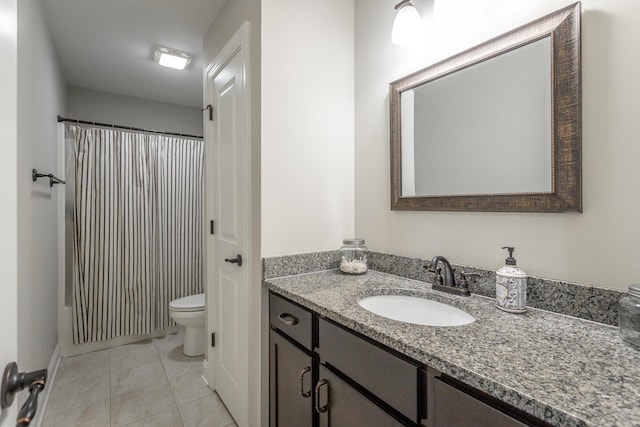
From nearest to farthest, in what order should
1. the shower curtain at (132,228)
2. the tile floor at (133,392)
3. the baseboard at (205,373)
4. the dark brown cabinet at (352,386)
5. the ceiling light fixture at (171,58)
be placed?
1. the dark brown cabinet at (352,386)
2. the tile floor at (133,392)
3. the baseboard at (205,373)
4. the ceiling light fixture at (171,58)
5. the shower curtain at (132,228)

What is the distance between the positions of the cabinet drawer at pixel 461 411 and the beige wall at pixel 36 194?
1.81 metres

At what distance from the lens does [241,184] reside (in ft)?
5.41

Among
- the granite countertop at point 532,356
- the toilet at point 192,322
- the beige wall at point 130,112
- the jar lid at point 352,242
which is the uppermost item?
the beige wall at point 130,112

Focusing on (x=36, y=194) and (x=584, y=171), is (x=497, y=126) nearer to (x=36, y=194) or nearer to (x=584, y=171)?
(x=584, y=171)

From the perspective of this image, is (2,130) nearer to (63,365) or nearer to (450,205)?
(450,205)

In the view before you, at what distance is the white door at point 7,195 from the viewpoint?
20.4 inches

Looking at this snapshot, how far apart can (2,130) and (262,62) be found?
3.66 ft

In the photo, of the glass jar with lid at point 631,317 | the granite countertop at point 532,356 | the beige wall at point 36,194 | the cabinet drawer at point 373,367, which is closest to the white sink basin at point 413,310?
the granite countertop at point 532,356

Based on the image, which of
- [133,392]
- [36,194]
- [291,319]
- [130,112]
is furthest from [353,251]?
[130,112]

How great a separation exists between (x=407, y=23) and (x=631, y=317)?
4.26ft

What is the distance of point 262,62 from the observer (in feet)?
4.74

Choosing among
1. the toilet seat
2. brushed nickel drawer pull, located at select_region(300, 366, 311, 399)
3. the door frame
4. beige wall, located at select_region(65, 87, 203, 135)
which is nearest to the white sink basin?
brushed nickel drawer pull, located at select_region(300, 366, 311, 399)

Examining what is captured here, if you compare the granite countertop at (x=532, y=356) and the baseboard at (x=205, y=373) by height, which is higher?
the granite countertop at (x=532, y=356)

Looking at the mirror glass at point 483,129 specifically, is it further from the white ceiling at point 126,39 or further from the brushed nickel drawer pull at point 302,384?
the white ceiling at point 126,39
